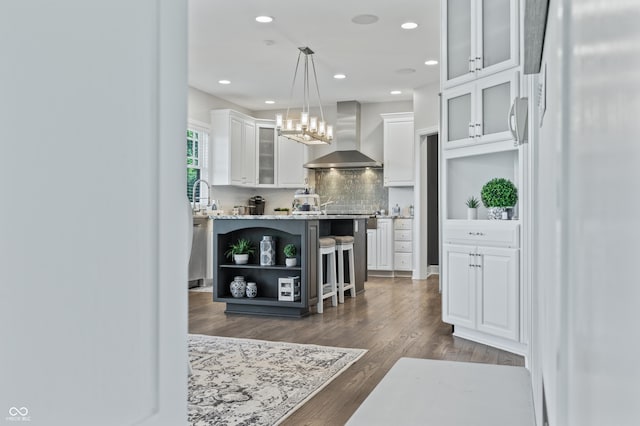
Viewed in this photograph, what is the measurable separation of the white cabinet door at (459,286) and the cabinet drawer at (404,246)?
4.05m

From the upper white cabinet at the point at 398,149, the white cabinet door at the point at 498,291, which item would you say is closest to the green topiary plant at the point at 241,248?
the white cabinet door at the point at 498,291

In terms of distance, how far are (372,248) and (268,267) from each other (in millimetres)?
3629

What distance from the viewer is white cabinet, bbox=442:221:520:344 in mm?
3785

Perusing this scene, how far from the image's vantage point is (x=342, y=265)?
19.6ft

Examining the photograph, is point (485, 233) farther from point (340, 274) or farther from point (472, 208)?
point (340, 274)

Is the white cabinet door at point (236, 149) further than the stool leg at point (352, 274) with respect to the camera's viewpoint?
Yes

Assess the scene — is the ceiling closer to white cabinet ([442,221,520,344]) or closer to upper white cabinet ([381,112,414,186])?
upper white cabinet ([381,112,414,186])

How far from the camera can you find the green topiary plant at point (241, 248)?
533 cm

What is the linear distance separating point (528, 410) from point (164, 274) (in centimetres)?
122

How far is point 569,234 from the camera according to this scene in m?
0.65

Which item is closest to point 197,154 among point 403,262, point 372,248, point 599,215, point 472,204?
point 372,248

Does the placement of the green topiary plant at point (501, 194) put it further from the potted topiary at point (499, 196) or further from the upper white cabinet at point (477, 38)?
the upper white cabinet at point (477, 38)

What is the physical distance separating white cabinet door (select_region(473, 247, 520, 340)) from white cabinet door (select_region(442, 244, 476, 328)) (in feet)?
0.22

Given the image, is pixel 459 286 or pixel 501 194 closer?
pixel 501 194
